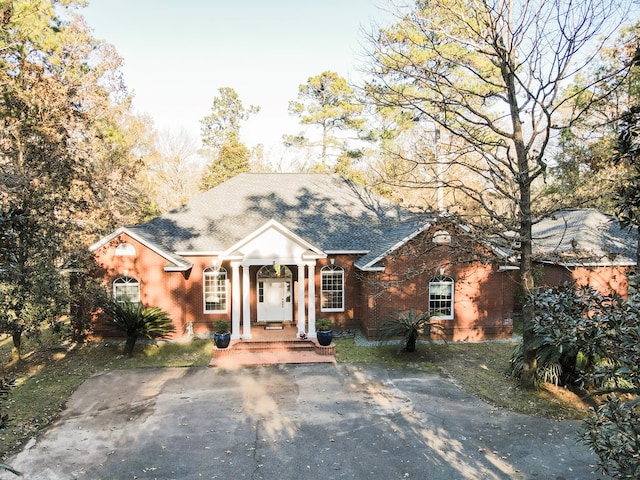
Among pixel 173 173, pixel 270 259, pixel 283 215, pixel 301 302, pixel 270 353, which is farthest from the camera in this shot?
pixel 173 173

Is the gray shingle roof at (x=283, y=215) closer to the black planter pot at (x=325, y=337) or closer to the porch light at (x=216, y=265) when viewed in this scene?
the porch light at (x=216, y=265)

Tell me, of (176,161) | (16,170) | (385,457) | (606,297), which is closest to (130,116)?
(176,161)

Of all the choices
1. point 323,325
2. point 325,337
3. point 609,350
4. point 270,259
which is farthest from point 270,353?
point 609,350

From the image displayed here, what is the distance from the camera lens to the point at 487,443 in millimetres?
9359

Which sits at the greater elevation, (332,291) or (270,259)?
(270,259)

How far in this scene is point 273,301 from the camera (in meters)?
19.8

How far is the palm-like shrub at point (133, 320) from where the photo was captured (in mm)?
15820

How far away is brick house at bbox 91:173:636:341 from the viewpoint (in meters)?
17.6

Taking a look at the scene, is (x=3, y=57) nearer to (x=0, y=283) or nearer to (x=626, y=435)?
(x=0, y=283)

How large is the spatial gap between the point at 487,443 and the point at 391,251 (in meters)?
9.03

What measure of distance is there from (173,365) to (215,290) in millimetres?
4761

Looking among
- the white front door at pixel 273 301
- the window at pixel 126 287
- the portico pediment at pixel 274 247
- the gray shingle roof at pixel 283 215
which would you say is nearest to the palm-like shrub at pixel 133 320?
the window at pixel 126 287

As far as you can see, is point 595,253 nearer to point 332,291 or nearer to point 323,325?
point 332,291

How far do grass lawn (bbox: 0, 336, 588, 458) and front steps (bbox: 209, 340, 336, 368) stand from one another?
497mm
